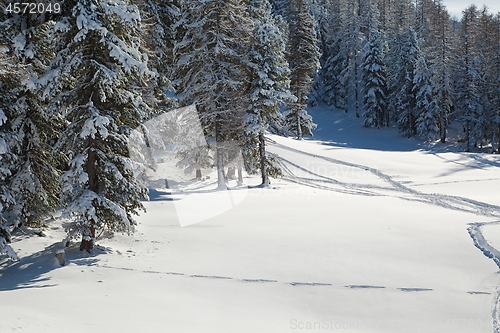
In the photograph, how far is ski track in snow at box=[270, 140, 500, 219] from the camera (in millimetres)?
19116

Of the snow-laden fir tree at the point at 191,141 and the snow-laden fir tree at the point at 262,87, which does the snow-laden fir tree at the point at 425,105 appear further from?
the snow-laden fir tree at the point at 191,141

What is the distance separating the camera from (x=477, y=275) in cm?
1123

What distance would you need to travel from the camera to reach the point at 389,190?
24.5 m

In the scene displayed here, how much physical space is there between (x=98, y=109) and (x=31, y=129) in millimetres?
3719

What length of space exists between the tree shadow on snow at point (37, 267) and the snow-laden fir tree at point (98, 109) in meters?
0.60

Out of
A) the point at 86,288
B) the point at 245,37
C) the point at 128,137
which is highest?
the point at 245,37

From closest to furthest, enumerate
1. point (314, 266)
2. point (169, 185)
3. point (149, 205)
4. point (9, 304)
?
point (9, 304) → point (314, 266) → point (149, 205) → point (169, 185)

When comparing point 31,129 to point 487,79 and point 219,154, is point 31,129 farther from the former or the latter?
point 487,79

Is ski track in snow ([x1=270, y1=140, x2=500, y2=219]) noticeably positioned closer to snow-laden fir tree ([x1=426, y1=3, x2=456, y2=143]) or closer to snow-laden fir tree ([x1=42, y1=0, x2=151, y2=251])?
snow-laden fir tree ([x1=42, y1=0, x2=151, y2=251])

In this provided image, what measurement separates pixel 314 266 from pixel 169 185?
1610cm

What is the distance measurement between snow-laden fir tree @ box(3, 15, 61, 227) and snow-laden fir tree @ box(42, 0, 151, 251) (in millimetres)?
2077

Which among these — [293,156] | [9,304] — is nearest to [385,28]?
[293,156]

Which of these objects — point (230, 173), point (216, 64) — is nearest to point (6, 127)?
point (216, 64)

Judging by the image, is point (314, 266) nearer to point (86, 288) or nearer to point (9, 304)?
point (86, 288)
